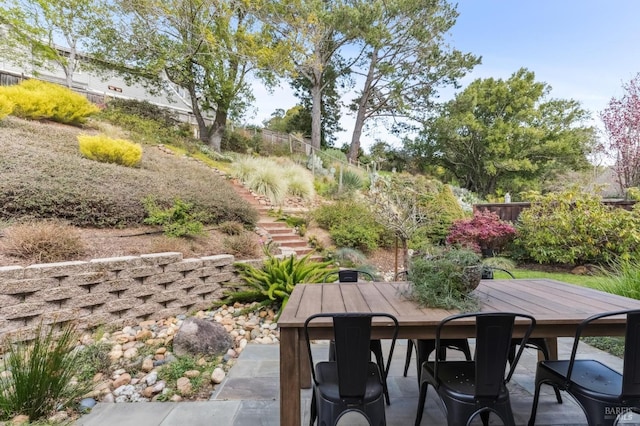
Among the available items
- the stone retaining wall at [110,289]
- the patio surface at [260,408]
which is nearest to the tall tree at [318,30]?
the stone retaining wall at [110,289]

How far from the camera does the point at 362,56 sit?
1480cm

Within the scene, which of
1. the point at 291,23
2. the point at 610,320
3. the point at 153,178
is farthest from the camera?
the point at 291,23

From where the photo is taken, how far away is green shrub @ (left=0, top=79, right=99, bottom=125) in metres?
7.00

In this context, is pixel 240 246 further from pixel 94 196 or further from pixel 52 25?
pixel 52 25

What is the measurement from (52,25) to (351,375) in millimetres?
14675

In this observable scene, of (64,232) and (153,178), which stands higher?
(153,178)

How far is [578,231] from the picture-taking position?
596 centimetres

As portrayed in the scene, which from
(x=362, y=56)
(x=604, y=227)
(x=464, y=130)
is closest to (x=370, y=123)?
(x=362, y=56)

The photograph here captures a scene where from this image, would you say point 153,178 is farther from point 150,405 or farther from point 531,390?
point 531,390

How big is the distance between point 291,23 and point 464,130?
9.82m

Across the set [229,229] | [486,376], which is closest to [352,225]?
[229,229]

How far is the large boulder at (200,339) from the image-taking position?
275 centimetres

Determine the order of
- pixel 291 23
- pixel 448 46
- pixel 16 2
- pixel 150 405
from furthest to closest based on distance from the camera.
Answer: pixel 448 46
pixel 291 23
pixel 16 2
pixel 150 405

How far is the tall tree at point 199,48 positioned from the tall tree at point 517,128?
884cm
